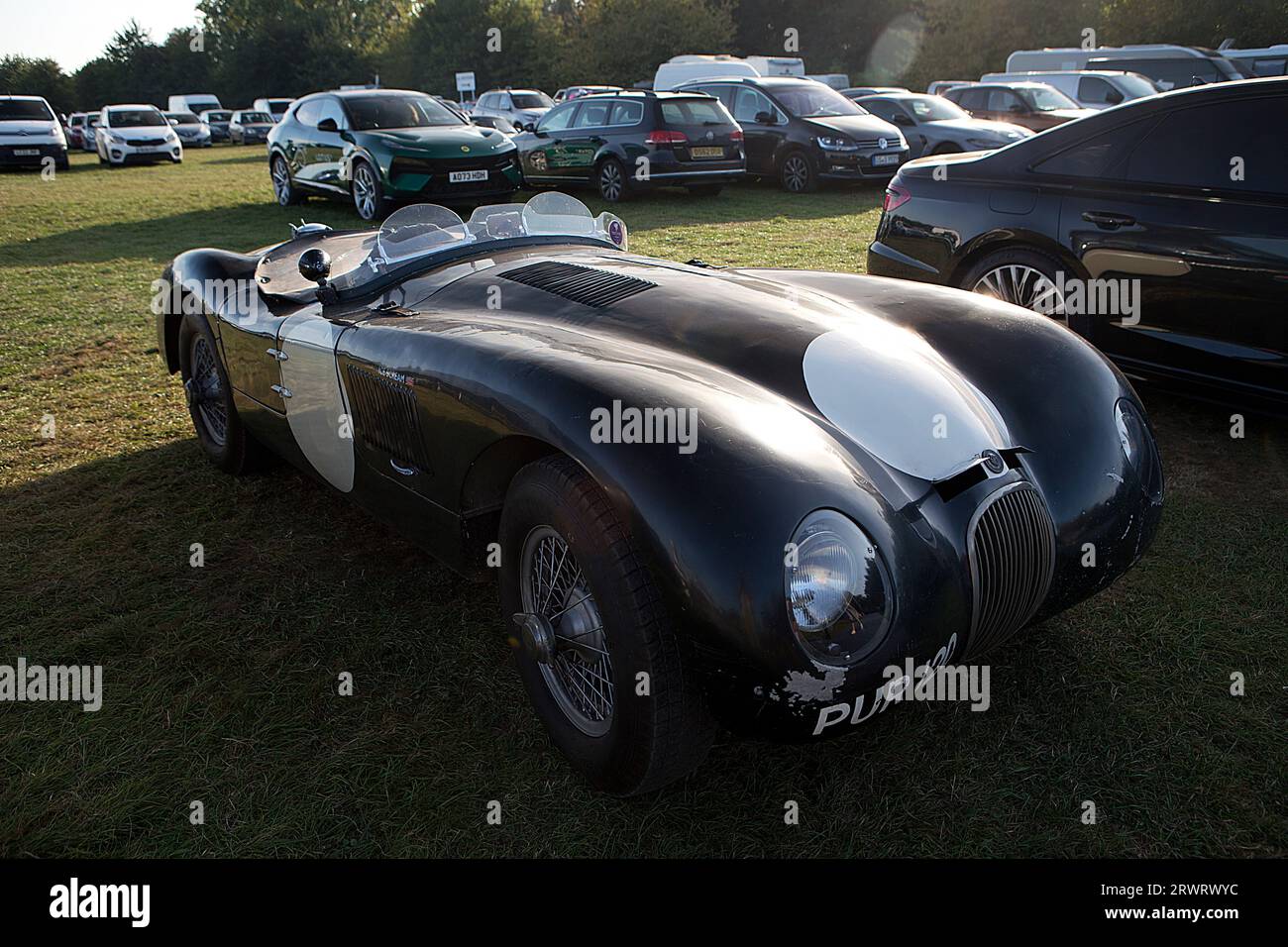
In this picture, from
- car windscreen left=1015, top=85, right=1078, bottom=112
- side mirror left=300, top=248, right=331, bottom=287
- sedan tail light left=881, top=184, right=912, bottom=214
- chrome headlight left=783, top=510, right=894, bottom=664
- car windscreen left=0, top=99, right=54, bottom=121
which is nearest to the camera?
chrome headlight left=783, top=510, right=894, bottom=664

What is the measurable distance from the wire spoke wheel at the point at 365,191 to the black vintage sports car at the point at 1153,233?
27.4ft

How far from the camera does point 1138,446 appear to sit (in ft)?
9.05

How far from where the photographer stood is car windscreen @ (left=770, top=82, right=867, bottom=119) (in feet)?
48.0

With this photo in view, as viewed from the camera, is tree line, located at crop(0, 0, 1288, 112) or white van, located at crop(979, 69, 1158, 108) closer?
white van, located at crop(979, 69, 1158, 108)

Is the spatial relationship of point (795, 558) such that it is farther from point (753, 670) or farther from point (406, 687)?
point (406, 687)

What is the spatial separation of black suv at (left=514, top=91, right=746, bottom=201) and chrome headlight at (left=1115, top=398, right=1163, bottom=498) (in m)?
11.1

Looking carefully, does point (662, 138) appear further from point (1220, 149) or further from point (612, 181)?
point (1220, 149)

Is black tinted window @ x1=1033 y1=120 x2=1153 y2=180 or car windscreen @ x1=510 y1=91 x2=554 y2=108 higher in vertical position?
car windscreen @ x1=510 y1=91 x2=554 y2=108

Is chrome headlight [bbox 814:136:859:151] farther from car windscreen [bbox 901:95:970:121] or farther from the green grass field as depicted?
the green grass field

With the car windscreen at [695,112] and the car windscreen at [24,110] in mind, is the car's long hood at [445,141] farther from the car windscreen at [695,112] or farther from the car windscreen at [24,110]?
the car windscreen at [24,110]

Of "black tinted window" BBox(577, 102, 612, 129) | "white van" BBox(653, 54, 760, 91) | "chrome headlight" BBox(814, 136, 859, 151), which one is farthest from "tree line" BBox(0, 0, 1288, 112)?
"chrome headlight" BBox(814, 136, 859, 151)

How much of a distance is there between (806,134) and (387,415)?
12639 mm

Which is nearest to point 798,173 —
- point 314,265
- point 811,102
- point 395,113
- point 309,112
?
point 811,102
